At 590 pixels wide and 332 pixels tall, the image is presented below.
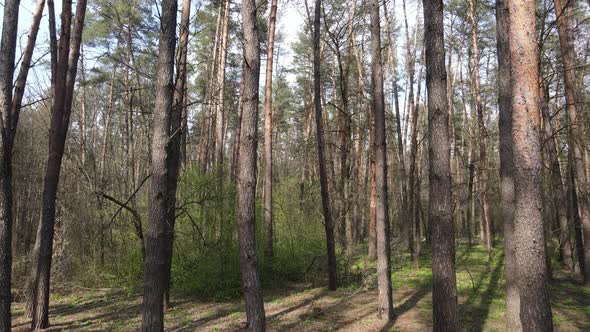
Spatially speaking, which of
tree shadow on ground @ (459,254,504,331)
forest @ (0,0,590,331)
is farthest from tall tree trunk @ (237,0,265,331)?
tree shadow on ground @ (459,254,504,331)

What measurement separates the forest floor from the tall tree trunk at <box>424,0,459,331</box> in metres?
2.29

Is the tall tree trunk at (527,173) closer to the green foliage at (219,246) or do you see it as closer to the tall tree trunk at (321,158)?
the tall tree trunk at (321,158)

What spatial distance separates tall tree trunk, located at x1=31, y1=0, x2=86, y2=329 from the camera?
7.73 metres

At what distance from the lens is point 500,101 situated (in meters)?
6.68

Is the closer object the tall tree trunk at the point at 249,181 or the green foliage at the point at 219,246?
the tall tree trunk at the point at 249,181

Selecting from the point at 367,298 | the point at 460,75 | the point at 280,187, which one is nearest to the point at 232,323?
the point at 367,298

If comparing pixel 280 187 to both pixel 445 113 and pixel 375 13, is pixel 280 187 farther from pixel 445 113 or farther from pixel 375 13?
pixel 445 113

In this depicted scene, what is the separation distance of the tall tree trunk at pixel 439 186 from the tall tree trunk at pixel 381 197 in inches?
89.6

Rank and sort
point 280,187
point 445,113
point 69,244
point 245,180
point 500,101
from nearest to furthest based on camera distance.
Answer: point 245,180 → point 445,113 → point 500,101 → point 69,244 → point 280,187

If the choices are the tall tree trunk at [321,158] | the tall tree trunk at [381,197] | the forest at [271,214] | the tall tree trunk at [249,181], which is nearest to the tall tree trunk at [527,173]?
the forest at [271,214]

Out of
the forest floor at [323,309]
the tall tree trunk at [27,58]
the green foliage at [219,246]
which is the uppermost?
the tall tree trunk at [27,58]

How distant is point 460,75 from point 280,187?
13.7 meters

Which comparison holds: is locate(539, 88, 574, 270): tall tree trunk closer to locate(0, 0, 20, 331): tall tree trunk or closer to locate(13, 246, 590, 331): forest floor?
locate(13, 246, 590, 331): forest floor

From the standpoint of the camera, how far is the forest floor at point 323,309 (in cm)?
734
